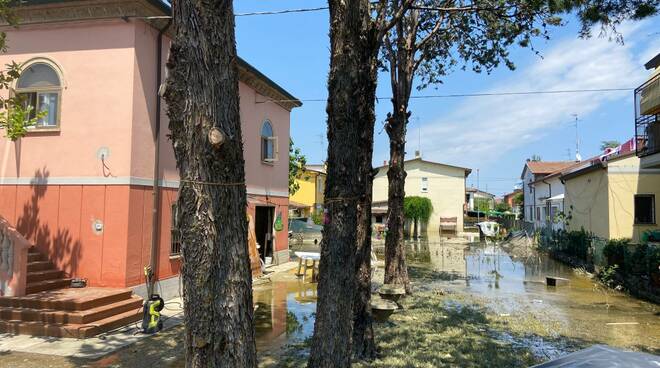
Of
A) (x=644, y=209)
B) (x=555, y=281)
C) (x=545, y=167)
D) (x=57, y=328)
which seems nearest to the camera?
(x=57, y=328)

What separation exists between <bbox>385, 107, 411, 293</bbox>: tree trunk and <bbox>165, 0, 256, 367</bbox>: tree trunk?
333 inches

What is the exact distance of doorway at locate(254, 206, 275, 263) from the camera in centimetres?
1630

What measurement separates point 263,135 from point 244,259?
499 inches

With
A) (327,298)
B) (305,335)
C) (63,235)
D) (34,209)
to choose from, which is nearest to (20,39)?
(34,209)

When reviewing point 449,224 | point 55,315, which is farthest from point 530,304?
point 449,224

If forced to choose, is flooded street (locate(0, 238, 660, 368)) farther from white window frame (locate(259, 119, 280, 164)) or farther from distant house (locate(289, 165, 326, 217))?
distant house (locate(289, 165, 326, 217))

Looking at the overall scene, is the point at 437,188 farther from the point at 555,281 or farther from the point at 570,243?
the point at 555,281

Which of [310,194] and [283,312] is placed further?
[310,194]

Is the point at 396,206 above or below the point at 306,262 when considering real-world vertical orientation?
above

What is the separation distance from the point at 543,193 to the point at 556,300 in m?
24.8

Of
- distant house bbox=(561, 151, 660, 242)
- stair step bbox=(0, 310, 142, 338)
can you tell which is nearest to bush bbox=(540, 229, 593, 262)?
distant house bbox=(561, 151, 660, 242)

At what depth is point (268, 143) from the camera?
1580 centimetres

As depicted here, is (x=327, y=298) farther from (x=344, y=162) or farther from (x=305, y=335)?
(x=305, y=335)

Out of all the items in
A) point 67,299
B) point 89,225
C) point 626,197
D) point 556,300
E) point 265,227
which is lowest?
point 556,300
